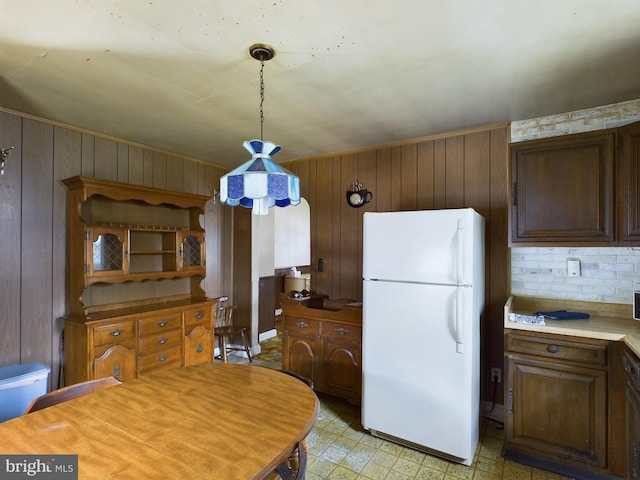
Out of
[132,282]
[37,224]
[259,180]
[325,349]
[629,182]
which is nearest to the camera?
[259,180]

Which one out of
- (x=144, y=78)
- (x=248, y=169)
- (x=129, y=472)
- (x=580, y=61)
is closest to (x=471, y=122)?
(x=580, y=61)

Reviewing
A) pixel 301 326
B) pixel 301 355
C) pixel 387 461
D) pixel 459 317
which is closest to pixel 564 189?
pixel 459 317

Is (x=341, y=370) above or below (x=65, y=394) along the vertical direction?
below

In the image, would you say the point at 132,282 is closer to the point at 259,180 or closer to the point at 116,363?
the point at 116,363

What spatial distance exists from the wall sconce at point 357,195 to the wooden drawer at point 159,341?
207 centimetres

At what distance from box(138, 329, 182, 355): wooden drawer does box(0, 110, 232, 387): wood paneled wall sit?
629mm

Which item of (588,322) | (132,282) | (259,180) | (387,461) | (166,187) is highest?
(166,187)

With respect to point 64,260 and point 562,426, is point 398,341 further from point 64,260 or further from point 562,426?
point 64,260

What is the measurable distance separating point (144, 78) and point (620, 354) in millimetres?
3130

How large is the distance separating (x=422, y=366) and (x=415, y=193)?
5.10ft

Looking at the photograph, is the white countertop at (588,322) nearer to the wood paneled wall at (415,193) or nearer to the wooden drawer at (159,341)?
the wood paneled wall at (415,193)

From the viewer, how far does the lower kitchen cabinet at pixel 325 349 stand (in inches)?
111

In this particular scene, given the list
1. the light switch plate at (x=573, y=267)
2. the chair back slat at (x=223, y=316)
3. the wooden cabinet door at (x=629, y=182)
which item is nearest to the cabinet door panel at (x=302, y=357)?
the chair back slat at (x=223, y=316)

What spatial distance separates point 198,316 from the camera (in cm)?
335
